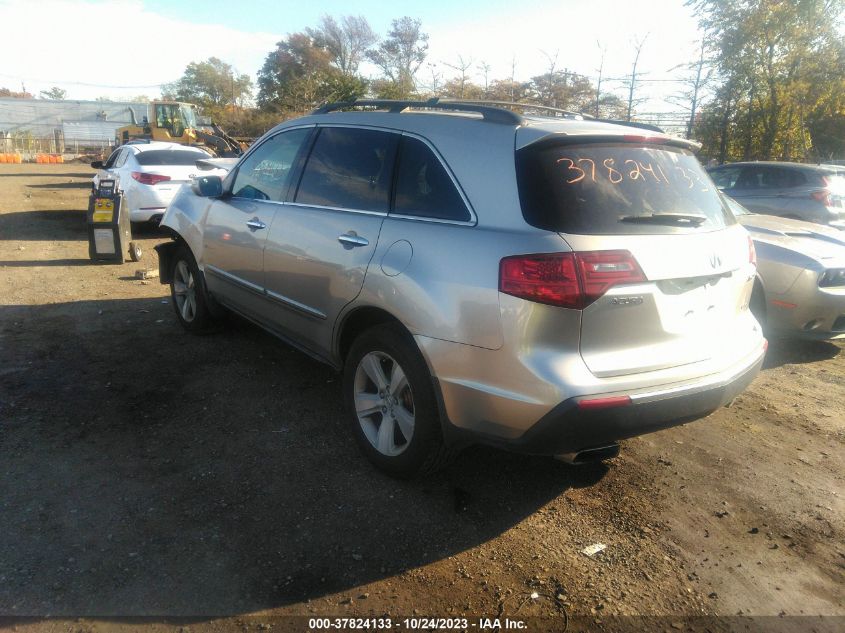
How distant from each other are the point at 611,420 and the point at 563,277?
63cm

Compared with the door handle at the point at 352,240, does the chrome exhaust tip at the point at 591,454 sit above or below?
below

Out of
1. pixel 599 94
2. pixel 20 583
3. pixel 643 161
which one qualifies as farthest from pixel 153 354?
pixel 599 94

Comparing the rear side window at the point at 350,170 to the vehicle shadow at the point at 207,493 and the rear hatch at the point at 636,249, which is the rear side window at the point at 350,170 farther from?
the vehicle shadow at the point at 207,493

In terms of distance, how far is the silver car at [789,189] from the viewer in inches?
394

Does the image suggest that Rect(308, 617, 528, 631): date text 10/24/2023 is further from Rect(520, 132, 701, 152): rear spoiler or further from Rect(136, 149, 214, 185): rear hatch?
Rect(136, 149, 214, 185): rear hatch

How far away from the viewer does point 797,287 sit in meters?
5.43

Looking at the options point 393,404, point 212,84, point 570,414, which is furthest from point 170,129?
point 212,84

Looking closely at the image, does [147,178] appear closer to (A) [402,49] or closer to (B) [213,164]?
(B) [213,164]

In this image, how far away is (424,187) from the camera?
3.31m

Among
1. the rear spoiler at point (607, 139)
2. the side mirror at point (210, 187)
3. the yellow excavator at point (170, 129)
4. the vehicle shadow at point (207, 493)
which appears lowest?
the vehicle shadow at point (207, 493)

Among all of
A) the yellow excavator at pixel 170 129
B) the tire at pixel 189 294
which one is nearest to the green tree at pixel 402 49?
the yellow excavator at pixel 170 129

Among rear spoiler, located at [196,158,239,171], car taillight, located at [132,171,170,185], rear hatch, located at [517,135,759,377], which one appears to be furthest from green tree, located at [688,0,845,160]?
rear hatch, located at [517,135,759,377]

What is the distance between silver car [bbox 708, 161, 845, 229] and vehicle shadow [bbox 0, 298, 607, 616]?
8.40 meters

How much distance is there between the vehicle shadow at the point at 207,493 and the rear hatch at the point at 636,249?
40.6 inches
